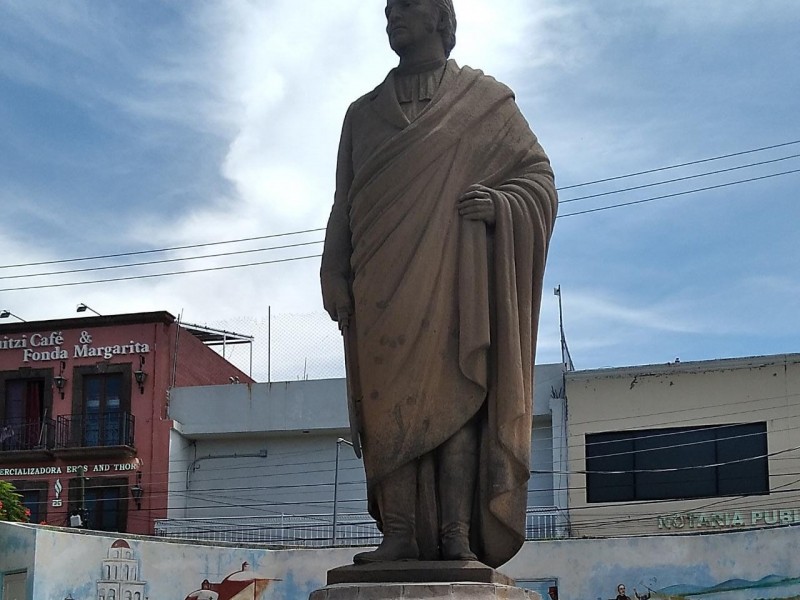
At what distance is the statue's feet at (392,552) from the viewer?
6.06 metres

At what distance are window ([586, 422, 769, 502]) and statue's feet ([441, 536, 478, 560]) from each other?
80.6 feet

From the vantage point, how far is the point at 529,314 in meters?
6.46

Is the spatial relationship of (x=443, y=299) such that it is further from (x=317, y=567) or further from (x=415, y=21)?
(x=317, y=567)

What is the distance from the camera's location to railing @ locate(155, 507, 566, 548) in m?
30.2

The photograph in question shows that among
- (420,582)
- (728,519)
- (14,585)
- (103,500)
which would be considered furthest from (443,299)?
(103,500)

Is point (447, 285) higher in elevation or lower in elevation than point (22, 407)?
lower

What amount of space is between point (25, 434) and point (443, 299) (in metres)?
32.7

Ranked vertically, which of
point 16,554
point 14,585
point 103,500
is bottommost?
point 14,585

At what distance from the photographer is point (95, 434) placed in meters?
36.1

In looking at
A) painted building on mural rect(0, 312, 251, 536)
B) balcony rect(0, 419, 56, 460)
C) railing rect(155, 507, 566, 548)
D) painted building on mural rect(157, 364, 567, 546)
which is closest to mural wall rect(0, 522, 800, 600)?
railing rect(155, 507, 566, 548)

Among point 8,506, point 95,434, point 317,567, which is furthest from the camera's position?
point 95,434

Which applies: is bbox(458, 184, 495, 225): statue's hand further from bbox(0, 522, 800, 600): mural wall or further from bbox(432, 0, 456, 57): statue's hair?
bbox(0, 522, 800, 600): mural wall

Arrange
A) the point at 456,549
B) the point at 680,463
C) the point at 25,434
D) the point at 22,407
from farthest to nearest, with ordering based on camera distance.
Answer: the point at 22,407 < the point at 25,434 < the point at 680,463 < the point at 456,549

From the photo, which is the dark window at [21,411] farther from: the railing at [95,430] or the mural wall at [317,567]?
the mural wall at [317,567]
